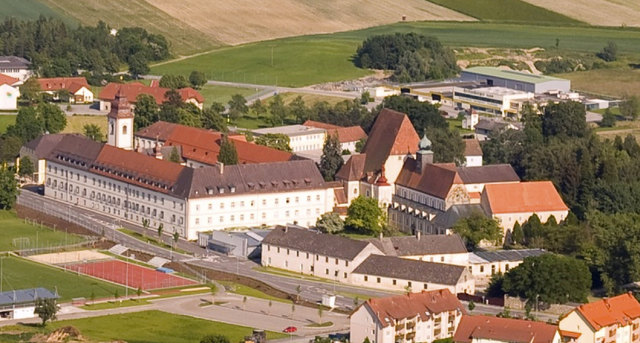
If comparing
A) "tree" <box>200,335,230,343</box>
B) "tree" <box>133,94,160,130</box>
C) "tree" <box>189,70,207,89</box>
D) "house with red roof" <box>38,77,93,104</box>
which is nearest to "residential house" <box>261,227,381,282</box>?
"tree" <box>200,335,230,343</box>

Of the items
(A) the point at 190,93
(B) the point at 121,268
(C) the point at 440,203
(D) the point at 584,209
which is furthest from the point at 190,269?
(A) the point at 190,93

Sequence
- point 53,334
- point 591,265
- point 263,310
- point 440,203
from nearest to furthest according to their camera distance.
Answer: point 53,334, point 263,310, point 591,265, point 440,203

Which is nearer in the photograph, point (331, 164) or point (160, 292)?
point (160, 292)

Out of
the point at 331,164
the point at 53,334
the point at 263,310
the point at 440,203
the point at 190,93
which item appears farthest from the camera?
the point at 190,93

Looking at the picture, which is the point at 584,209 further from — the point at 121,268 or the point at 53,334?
the point at 53,334

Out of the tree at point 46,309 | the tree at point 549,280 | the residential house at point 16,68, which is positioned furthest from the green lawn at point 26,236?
the residential house at point 16,68

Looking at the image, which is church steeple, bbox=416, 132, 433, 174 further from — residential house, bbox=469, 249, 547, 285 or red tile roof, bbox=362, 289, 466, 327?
red tile roof, bbox=362, 289, 466, 327
